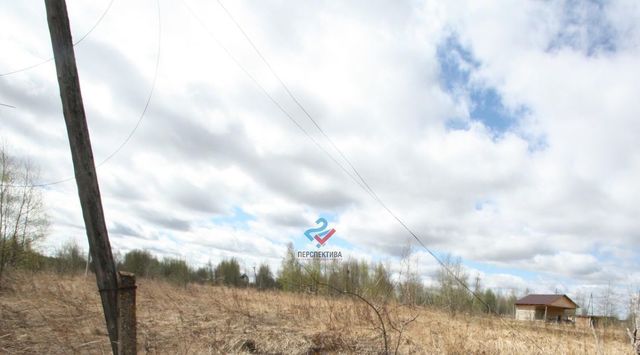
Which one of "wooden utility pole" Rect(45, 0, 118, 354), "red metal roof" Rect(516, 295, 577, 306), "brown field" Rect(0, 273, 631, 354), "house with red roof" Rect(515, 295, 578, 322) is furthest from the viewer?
"red metal roof" Rect(516, 295, 577, 306)

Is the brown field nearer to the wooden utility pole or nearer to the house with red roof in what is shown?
the wooden utility pole

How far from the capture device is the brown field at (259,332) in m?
6.54

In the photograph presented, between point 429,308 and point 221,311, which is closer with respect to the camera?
point 221,311

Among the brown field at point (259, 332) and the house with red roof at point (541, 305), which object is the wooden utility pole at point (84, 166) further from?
the house with red roof at point (541, 305)

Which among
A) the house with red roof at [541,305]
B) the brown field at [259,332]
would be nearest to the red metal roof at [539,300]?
the house with red roof at [541,305]

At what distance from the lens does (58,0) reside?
4.50 m

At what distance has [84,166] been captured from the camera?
14.4ft

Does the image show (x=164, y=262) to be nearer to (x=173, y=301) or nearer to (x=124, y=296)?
(x=173, y=301)

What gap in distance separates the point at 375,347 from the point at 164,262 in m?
58.2

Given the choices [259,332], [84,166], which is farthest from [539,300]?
[84,166]

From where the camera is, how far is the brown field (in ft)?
21.5

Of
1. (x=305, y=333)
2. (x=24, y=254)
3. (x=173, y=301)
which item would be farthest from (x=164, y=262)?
(x=305, y=333)

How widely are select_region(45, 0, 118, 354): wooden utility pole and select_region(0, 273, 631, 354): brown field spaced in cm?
187

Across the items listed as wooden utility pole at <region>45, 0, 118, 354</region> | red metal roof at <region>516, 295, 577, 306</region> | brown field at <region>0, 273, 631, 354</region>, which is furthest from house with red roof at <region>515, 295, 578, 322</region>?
wooden utility pole at <region>45, 0, 118, 354</region>
